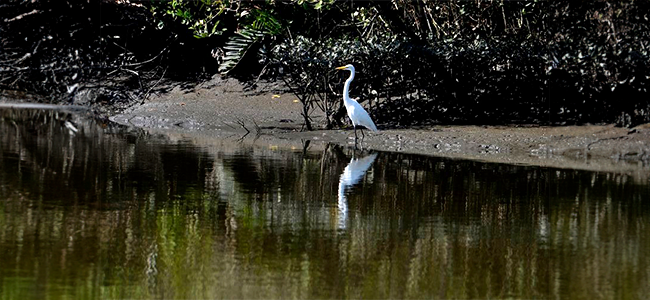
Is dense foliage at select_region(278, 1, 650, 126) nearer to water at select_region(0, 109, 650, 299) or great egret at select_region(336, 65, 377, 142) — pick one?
great egret at select_region(336, 65, 377, 142)

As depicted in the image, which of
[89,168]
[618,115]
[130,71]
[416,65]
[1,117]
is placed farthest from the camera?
[130,71]

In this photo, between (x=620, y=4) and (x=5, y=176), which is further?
(x=620, y=4)

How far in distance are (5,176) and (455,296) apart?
19.3 ft

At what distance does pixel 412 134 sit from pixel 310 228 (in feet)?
22.9

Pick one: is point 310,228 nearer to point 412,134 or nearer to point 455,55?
point 412,134

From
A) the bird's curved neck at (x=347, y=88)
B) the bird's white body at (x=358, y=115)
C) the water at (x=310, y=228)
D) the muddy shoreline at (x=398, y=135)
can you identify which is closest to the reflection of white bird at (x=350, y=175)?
the water at (x=310, y=228)

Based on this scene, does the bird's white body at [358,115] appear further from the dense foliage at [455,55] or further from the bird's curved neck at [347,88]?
the dense foliage at [455,55]

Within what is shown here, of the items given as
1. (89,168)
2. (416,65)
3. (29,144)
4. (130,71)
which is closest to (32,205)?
(89,168)

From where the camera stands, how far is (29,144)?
43.7 ft

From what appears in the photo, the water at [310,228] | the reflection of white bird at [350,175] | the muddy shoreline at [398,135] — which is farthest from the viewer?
the muddy shoreline at [398,135]

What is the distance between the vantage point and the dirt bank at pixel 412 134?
1317 cm

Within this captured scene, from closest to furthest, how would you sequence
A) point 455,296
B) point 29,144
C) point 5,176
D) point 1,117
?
point 455,296 < point 5,176 < point 29,144 < point 1,117

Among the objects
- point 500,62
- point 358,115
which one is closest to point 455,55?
point 500,62

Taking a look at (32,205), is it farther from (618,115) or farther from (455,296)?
(618,115)
